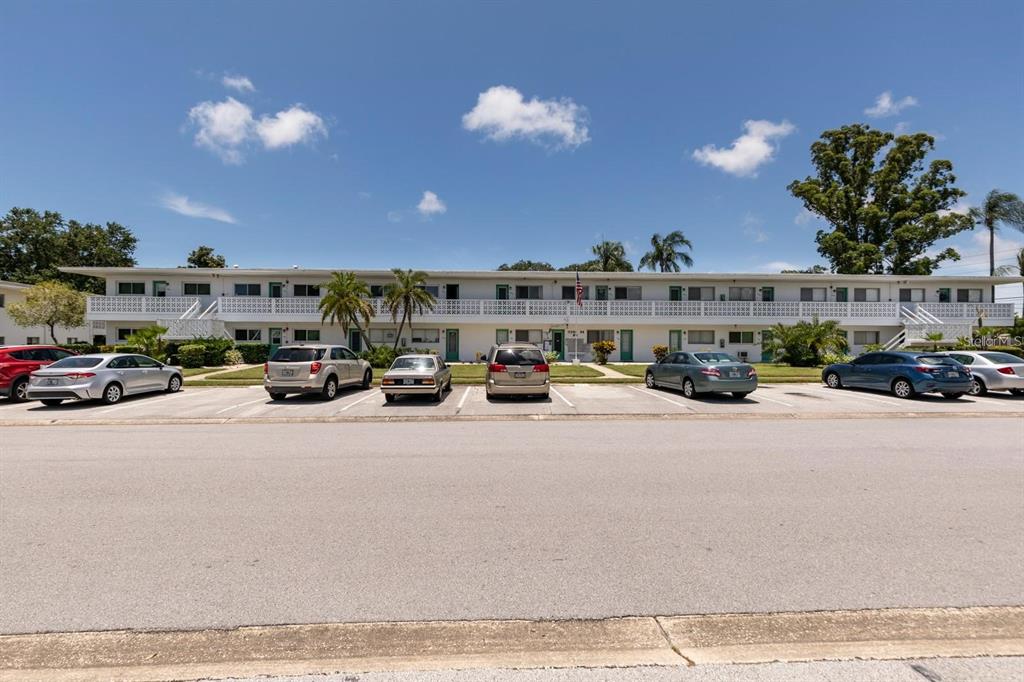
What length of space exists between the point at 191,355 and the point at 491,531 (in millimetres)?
26976

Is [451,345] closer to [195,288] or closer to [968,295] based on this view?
[195,288]

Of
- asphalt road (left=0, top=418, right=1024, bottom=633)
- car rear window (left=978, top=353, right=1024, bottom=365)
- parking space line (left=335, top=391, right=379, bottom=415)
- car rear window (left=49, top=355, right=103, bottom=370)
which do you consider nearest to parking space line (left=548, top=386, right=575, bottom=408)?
asphalt road (left=0, top=418, right=1024, bottom=633)

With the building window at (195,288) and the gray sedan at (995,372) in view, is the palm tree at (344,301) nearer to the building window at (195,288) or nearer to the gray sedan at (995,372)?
the building window at (195,288)

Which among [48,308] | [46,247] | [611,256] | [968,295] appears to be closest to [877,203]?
[968,295]

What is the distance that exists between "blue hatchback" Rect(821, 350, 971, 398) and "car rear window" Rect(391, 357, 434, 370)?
50.9ft

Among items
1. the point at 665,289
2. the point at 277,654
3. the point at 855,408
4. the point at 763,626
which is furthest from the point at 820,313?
the point at 277,654

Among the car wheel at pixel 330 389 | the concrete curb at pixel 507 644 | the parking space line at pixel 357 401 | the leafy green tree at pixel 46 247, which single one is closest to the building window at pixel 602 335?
the parking space line at pixel 357 401

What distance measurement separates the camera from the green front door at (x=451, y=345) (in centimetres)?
3222

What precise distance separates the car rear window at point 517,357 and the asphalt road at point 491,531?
6.15 metres

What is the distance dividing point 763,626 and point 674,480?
3.27 meters

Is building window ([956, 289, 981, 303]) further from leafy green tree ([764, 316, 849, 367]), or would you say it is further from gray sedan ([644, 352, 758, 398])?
gray sedan ([644, 352, 758, 398])

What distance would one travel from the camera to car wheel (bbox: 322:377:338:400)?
14.9 m

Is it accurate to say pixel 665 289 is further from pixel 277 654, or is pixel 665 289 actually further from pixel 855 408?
pixel 277 654

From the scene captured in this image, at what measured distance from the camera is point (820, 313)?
31.6 m
